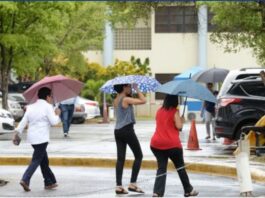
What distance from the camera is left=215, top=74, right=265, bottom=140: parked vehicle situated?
16.8 m

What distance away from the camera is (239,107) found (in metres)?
16.9

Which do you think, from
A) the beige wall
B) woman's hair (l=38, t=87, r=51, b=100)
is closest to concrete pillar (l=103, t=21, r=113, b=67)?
the beige wall

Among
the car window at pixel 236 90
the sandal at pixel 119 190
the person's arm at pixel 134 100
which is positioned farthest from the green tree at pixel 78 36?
the sandal at pixel 119 190

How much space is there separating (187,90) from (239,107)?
21.4ft

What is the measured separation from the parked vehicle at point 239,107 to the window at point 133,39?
35.0 metres

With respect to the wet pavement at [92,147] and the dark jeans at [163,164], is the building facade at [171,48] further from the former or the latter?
the dark jeans at [163,164]

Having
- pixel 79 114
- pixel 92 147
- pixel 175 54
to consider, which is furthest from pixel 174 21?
pixel 92 147

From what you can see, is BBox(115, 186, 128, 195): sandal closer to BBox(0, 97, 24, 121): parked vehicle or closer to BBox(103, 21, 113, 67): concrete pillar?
BBox(0, 97, 24, 121): parked vehicle

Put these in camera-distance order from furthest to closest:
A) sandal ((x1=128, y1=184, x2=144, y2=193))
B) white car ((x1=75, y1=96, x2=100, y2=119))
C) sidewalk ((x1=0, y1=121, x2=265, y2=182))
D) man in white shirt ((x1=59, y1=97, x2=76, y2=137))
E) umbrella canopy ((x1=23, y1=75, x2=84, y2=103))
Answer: white car ((x1=75, y1=96, x2=100, y2=119)) < man in white shirt ((x1=59, y1=97, x2=76, y2=137)) < sidewalk ((x1=0, y1=121, x2=265, y2=182)) < umbrella canopy ((x1=23, y1=75, x2=84, y2=103)) < sandal ((x1=128, y1=184, x2=144, y2=193))

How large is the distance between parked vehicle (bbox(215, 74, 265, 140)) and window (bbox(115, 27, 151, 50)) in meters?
35.0

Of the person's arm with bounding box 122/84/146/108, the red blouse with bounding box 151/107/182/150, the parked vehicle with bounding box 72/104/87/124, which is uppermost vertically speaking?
the person's arm with bounding box 122/84/146/108

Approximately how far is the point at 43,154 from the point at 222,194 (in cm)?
281

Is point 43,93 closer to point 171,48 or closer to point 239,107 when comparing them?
point 239,107

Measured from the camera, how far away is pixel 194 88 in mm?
10742
